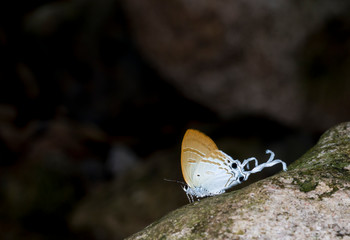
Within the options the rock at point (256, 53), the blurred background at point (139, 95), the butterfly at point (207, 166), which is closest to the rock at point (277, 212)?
the butterfly at point (207, 166)

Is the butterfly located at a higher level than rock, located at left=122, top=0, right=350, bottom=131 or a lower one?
lower

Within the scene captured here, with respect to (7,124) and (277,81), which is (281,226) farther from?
(7,124)

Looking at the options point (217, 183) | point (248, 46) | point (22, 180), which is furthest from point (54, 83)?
point (217, 183)

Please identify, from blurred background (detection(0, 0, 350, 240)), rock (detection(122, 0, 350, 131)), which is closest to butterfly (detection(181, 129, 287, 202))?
blurred background (detection(0, 0, 350, 240))

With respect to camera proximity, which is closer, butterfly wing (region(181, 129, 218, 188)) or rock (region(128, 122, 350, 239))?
rock (region(128, 122, 350, 239))

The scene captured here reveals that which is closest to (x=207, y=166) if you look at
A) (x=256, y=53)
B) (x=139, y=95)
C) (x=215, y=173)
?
(x=215, y=173)

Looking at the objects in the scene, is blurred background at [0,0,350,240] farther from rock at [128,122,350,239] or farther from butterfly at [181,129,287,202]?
rock at [128,122,350,239]
